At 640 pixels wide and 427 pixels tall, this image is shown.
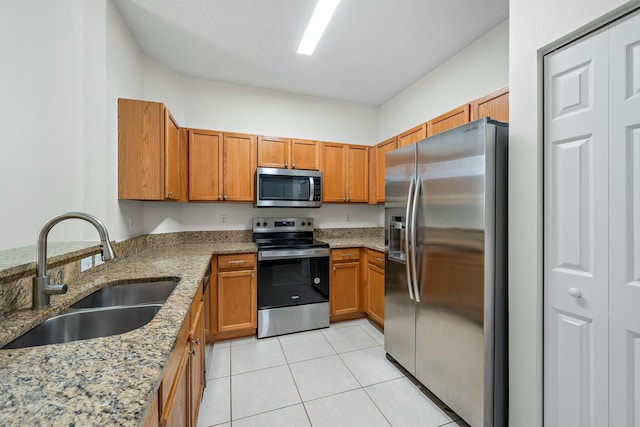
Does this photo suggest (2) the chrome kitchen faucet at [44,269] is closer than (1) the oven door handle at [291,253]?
Yes

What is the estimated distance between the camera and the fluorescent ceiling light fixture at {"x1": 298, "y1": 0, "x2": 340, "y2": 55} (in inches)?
76.4

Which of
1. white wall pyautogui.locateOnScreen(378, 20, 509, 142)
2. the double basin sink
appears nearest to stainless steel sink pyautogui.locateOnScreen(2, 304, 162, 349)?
the double basin sink

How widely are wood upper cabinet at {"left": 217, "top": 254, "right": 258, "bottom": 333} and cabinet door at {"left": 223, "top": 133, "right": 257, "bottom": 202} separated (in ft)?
2.41

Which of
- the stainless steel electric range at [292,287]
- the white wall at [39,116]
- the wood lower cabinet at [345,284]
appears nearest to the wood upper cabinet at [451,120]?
the wood lower cabinet at [345,284]

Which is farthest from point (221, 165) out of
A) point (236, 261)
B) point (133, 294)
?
point (133, 294)

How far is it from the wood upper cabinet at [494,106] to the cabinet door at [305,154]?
172 cm

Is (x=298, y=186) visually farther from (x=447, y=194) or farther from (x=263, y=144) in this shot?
(x=447, y=194)

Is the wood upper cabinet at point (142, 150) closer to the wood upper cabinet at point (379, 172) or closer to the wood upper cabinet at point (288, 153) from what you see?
the wood upper cabinet at point (288, 153)

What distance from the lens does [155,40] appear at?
2.42m

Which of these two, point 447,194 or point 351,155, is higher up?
point 351,155

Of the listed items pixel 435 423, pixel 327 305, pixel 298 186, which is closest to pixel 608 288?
pixel 435 423

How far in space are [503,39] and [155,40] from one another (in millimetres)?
2974

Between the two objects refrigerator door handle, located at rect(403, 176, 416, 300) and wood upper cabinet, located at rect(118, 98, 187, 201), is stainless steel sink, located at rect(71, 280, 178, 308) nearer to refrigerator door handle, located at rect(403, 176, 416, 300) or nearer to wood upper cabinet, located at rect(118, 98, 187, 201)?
wood upper cabinet, located at rect(118, 98, 187, 201)

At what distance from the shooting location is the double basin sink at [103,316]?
105 cm
